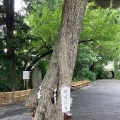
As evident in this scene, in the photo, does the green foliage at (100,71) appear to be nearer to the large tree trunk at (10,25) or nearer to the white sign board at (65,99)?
the large tree trunk at (10,25)

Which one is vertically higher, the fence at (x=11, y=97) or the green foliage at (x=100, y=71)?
the green foliage at (x=100, y=71)

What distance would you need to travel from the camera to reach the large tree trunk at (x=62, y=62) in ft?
14.3

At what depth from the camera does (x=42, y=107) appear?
14.3 feet

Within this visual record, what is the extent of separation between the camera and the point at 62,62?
441 centimetres

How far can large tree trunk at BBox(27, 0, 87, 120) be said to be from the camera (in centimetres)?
435

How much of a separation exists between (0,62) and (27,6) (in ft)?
10.3

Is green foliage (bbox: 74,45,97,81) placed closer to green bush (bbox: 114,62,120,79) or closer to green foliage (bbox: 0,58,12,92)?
green foliage (bbox: 0,58,12,92)

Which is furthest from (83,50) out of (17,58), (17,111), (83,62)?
(17,111)

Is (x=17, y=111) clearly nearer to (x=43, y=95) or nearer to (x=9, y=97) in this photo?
(x=9, y=97)

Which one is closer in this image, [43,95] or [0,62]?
[43,95]

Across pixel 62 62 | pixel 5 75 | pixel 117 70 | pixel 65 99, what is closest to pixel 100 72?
pixel 117 70

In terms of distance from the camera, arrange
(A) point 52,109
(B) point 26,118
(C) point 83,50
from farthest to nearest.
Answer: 1. (C) point 83,50
2. (B) point 26,118
3. (A) point 52,109

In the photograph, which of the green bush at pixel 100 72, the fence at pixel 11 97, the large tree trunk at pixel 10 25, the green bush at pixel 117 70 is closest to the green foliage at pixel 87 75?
the green bush at pixel 100 72

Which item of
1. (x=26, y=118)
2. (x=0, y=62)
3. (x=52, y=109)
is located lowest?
(x=26, y=118)
